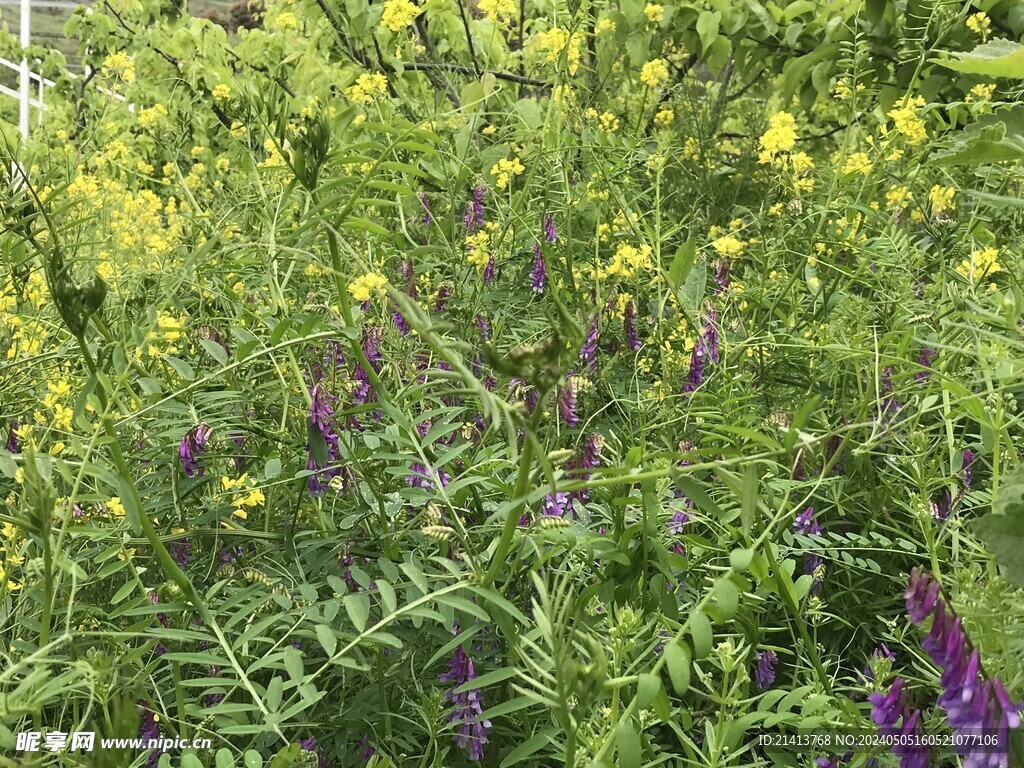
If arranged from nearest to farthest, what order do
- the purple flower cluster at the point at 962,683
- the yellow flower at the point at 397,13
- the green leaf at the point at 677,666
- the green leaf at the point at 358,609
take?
the purple flower cluster at the point at 962,683, the green leaf at the point at 677,666, the green leaf at the point at 358,609, the yellow flower at the point at 397,13

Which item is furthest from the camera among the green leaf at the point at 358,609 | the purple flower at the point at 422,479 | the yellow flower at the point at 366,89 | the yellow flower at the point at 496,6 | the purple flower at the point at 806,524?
the yellow flower at the point at 496,6

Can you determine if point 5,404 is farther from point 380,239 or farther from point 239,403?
point 380,239

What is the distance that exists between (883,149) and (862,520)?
69cm

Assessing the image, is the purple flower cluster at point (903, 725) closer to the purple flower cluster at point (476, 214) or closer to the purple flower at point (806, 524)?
the purple flower at point (806, 524)

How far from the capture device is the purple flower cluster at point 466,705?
862 mm

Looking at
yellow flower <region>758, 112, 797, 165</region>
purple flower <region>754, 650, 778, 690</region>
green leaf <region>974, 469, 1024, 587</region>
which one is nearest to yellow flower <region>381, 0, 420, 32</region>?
yellow flower <region>758, 112, 797, 165</region>

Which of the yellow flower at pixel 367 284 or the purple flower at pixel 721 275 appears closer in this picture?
the yellow flower at pixel 367 284

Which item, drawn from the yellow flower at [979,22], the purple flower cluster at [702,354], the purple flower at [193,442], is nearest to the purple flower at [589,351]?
the purple flower cluster at [702,354]

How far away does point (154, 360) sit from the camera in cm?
134

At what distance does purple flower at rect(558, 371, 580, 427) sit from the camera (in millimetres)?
1054

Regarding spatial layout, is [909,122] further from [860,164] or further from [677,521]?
[677,521]

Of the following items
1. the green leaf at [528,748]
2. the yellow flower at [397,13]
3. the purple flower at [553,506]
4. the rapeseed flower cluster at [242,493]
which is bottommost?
the green leaf at [528,748]

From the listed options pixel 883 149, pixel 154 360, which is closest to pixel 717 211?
pixel 883 149

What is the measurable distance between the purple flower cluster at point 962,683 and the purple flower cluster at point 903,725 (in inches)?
3.9
